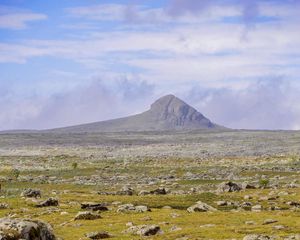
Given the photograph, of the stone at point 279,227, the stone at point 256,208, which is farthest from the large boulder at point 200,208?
the stone at point 279,227

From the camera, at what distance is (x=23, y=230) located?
31.1 m

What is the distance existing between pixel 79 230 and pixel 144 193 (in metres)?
41.2

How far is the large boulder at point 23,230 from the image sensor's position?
30.6 metres

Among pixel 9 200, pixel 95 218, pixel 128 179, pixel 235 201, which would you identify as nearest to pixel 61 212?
pixel 95 218

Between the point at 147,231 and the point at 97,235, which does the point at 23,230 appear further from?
the point at 147,231

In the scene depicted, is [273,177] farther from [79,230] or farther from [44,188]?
[79,230]

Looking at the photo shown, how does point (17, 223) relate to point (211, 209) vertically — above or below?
above

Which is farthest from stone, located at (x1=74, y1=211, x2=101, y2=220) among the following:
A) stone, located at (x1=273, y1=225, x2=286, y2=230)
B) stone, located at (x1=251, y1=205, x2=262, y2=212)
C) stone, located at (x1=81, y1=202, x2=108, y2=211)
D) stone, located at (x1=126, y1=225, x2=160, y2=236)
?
stone, located at (x1=273, y1=225, x2=286, y2=230)

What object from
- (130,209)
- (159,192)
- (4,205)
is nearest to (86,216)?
(130,209)

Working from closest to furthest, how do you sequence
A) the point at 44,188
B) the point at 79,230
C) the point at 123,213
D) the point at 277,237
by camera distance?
the point at 277,237 → the point at 79,230 → the point at 123,213 → the point at 44,188

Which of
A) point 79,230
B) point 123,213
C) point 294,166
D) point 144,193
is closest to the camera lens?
point 79,230

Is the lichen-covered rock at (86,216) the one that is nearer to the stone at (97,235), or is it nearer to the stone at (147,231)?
the stone at (147,231)

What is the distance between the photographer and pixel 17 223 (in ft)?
104

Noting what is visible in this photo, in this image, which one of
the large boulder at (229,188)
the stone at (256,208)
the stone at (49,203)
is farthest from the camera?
the large boulder at (229,188)
